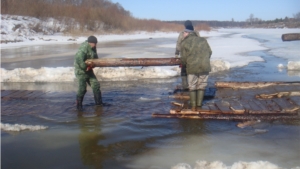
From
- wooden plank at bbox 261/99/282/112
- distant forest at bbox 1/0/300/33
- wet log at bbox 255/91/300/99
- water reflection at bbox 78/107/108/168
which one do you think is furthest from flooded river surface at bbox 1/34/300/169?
distant forest at bbox 1/0/300/33

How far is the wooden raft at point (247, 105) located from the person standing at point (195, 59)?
0.34 metres

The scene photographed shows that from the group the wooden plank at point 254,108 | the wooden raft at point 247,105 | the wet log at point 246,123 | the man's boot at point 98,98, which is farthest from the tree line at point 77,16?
the wet log at point 246,123

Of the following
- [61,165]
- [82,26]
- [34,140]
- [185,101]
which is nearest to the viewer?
[61,165]

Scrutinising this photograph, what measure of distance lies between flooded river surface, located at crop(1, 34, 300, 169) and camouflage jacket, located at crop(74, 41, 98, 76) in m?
0.89

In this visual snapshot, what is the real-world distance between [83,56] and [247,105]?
3.57 m

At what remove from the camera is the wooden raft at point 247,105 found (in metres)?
5.56

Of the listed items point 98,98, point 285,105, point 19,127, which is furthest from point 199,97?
point 19,127

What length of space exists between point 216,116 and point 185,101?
1290mm

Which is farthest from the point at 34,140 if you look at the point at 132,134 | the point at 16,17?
the point at 16,17

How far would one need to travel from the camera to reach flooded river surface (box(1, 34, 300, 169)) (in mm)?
3994

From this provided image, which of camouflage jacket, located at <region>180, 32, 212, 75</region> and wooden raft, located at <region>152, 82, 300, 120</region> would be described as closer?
wooden raft, located at <region>152, 82, 300, 120</region>

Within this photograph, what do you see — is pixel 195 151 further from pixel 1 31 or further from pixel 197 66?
pixel 1 31

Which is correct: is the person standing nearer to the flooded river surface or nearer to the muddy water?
the flooded river surface

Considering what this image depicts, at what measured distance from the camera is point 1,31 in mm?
38188
